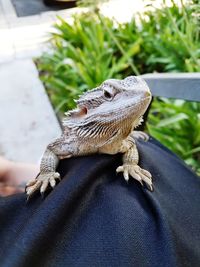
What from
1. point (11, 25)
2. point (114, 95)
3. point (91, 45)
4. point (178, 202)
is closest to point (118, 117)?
point (114, 95)

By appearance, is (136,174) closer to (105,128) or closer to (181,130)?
(105,128)

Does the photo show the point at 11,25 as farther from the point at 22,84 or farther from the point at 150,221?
the point at 150,221

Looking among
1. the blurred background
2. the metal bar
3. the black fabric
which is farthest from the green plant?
the black fabric

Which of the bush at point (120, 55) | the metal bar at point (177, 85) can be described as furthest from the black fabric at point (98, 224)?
the bush at point (120, 55)

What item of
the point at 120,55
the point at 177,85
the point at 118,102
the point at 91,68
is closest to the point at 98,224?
the point at 118,102

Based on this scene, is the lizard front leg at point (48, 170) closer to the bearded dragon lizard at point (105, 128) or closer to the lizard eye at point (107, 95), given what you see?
the bearded dragon lizard at point (105, 128)
